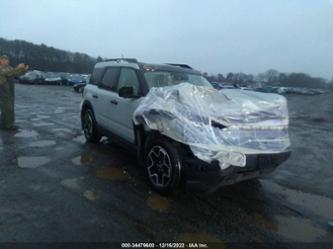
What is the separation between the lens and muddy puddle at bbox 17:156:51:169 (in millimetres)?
5770

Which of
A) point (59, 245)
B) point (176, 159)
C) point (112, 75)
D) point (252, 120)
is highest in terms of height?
point (112, 75)

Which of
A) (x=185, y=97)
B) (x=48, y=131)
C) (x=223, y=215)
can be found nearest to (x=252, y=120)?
(x=185, y=97)

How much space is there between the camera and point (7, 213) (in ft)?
12.8

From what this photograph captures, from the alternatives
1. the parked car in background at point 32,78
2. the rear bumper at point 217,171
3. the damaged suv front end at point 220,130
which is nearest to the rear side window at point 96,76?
the damaged suv front end at point 220,130

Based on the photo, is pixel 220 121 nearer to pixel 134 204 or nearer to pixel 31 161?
pixel 134 204

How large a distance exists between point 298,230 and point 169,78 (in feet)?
10.5

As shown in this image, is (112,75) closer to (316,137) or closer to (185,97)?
(185,97)

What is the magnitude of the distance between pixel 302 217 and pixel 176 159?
176cm

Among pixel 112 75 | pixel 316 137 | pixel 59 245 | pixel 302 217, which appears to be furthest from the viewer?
pixel 316 137

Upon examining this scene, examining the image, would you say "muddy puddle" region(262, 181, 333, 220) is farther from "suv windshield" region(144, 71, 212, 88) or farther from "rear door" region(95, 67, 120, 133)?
"rear door" region(95, 67, 120, 133)

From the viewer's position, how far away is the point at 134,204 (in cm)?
428

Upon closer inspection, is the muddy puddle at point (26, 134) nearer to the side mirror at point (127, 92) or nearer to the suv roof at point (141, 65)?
the suv roof at point (141, 65)

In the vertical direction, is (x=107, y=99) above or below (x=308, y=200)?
above

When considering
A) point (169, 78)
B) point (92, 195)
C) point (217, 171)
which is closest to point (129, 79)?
point (169, 78)
